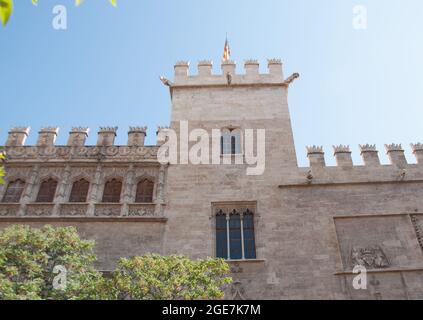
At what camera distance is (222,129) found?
55.8 feet

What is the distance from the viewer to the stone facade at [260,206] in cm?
1305

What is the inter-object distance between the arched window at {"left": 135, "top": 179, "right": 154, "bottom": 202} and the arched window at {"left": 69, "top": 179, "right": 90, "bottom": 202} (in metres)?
1.82

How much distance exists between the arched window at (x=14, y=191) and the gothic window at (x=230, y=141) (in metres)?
7.43

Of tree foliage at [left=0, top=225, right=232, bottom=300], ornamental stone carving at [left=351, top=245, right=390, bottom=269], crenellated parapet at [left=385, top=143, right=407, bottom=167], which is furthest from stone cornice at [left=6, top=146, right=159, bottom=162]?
crenellated parapet at [left=385, top=143, right=407, bottom=167]

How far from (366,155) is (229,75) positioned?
21.6ft

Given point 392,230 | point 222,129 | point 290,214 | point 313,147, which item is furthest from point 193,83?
point 392,230

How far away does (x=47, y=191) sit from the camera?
50.4 ft

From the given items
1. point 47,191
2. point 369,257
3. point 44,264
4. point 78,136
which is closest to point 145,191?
point 47,191

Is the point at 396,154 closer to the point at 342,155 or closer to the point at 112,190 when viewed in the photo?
the point at 342,155

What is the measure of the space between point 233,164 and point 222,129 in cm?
182

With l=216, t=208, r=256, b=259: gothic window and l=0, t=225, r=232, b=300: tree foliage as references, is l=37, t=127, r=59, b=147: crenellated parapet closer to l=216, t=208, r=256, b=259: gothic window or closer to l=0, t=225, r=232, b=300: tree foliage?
l=0, t=225, r=232, b=300: tree foliage

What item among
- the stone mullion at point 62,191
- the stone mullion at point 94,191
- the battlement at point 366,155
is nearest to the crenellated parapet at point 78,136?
the stone mullion at point 62,191

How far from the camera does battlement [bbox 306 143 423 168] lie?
15.7m

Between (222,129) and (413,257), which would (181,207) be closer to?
(222,129)
